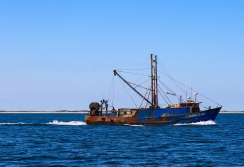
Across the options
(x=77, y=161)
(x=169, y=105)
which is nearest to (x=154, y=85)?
(x=169, y=105)

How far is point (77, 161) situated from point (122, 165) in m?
4.28

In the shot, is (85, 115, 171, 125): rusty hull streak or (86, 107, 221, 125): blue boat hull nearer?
(86, 107, 221, 125): blue boat hull

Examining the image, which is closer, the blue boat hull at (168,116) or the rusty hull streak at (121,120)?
the blue boat hull at (168,116)

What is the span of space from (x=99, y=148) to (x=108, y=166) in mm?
12827

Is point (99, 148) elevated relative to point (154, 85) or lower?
lower

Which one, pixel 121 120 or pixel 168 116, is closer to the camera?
pixel 168 116

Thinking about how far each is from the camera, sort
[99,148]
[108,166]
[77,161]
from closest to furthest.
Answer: [108,166], [77,161], [99,148]

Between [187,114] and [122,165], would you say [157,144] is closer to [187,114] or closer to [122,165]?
[122,165]

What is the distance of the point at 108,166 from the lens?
1331 inches

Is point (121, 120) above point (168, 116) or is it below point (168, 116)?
below

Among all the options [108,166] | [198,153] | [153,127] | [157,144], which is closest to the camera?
[108,166]

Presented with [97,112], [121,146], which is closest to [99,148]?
[121,146]

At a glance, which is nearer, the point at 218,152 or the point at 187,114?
the point at 218,152

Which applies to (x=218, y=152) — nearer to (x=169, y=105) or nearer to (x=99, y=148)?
(x=99, y=148)
